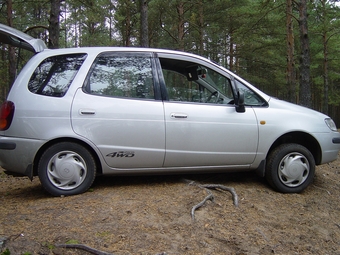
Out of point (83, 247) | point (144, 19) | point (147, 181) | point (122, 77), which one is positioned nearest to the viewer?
point (83, 247)

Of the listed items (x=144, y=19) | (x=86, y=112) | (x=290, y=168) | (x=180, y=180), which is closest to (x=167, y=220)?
(x=180, y=180)

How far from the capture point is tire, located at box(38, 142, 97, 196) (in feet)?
12.4

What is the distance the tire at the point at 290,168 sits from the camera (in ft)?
14.2

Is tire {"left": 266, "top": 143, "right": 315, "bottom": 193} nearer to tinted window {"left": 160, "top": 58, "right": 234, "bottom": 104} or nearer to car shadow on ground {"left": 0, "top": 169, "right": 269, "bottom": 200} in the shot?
car shadow on ground {"left": 0, "top": 169, "right": 269, "bottom": 200}

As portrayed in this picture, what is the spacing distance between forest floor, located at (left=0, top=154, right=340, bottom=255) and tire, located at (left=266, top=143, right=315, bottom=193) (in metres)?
0.14

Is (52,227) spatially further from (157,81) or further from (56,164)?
(157,81)

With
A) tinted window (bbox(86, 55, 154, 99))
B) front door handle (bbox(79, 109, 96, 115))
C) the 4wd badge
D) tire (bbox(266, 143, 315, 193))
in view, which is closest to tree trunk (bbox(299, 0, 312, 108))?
tire (bbox(266, 143, 315, 193))

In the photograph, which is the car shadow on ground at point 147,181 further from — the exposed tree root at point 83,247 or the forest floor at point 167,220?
the exposed tree root at point 83,247

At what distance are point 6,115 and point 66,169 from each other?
98cm

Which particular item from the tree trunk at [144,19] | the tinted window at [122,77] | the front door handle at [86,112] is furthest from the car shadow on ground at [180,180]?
the tree trunk at [144,19]

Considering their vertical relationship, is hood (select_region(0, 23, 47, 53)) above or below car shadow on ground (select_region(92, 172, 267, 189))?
→ above

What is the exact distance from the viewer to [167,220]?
3.22 meters

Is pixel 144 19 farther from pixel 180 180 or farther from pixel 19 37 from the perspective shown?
pixel 180 180

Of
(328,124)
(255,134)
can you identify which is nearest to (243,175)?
(255,134)
